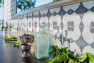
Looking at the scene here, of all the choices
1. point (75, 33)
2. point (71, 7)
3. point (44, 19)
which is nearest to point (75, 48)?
point (75, 33)

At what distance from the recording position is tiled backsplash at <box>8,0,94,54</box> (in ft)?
2.27

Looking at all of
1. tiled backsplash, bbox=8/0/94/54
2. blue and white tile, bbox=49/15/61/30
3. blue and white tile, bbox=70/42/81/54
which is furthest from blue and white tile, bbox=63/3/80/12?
blue and white tile, bbox=70/42/81/54

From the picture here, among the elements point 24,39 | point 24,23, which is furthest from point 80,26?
point 24,23

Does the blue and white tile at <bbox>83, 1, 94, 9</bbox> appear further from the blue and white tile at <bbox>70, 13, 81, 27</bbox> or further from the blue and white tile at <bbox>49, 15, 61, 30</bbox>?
the blue and white tile at <bbox>49, 15, 61, 30</bbox>

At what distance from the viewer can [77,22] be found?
0.78 meters

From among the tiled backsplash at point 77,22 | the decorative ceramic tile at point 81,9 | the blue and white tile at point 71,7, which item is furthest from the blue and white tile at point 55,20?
the decorative ceramic tile at point 81,9

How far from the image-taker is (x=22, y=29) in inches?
70.8

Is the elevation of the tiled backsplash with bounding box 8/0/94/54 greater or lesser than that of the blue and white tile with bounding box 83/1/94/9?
lesser

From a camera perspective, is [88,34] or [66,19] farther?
[66,19]

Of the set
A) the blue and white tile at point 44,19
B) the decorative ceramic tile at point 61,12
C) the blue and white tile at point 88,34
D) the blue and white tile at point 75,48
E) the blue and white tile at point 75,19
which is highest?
the decorative ceramic tile at point 61,12

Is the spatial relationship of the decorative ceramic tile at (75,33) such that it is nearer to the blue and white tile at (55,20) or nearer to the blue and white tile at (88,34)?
the blue and white tile at (88,34)

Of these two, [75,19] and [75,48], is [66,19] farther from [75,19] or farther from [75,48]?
[75,48]

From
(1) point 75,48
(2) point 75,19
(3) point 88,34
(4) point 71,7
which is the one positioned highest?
(4) point 71,7

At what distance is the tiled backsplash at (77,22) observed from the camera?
690 mm
